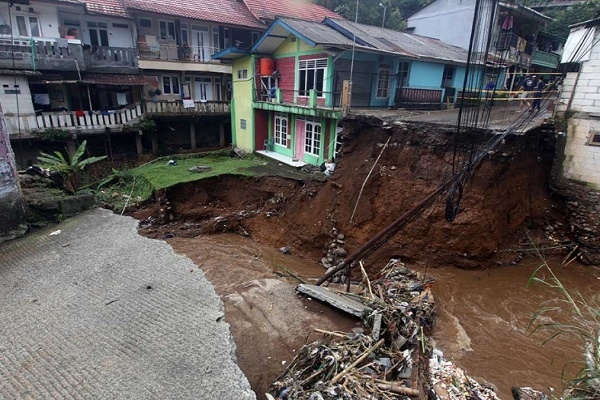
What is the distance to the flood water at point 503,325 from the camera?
6.50m

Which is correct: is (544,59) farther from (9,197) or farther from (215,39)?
(9,197)

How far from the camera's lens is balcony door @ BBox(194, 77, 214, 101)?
21442 mm

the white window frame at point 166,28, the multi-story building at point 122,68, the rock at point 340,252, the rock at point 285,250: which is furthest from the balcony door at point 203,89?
the rock at point 340,252

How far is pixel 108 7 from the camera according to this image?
57.9ft

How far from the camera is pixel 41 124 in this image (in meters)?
15.5

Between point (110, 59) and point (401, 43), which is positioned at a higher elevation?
point (401, 43)

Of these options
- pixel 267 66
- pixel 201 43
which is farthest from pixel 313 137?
pixel 201 43

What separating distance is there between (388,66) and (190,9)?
1261 cm

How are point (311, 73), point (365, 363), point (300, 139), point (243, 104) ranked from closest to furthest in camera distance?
point (365, 363) < point (311, 73) < point (300, 139) < point (243, 104)

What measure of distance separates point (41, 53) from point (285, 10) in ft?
48.4

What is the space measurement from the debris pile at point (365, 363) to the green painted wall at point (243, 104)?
1391cm

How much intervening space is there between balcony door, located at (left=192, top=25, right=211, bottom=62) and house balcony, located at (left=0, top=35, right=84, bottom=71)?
241 inches

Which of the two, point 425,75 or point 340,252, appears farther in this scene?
point 425,75

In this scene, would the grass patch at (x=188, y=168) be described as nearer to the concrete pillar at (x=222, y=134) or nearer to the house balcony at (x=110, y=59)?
the concrete pillar at (x=222, y=134)
